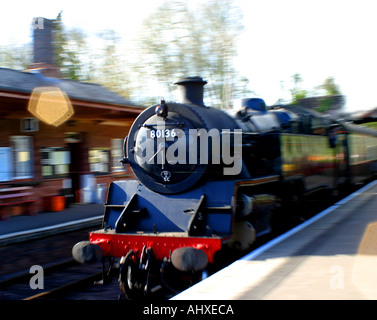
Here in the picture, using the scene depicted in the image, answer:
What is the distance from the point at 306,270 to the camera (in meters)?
4.38

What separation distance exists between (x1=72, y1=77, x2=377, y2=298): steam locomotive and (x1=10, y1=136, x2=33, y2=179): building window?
18.0 feet

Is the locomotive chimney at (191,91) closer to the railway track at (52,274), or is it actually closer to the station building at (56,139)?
the railway track at (52,274)

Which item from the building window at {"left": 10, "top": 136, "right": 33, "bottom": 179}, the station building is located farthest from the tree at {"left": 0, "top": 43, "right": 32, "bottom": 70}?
the building window at {"left": 10, "top": 136, "right": 33, "bottom": 179}

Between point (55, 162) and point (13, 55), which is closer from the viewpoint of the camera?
point (55, 162)

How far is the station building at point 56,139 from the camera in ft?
33.5

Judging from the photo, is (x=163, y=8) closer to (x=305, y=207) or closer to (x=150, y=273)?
(x=305, y=207)

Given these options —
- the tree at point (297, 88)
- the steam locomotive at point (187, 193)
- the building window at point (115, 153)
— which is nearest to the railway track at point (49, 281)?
the steam locomotive at point (187, 193)

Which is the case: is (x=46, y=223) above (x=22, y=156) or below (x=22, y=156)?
below

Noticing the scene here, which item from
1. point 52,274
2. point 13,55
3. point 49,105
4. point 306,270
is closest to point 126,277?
point 306,270

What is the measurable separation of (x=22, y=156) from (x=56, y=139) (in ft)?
4.62

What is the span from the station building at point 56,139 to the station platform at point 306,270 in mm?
6218

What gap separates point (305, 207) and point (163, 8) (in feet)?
62.8

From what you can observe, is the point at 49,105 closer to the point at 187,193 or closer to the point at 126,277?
the point at 187,193

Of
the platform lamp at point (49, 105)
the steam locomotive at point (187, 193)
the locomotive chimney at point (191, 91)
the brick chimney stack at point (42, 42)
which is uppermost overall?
the brick chimney stack at point (42, 42)
